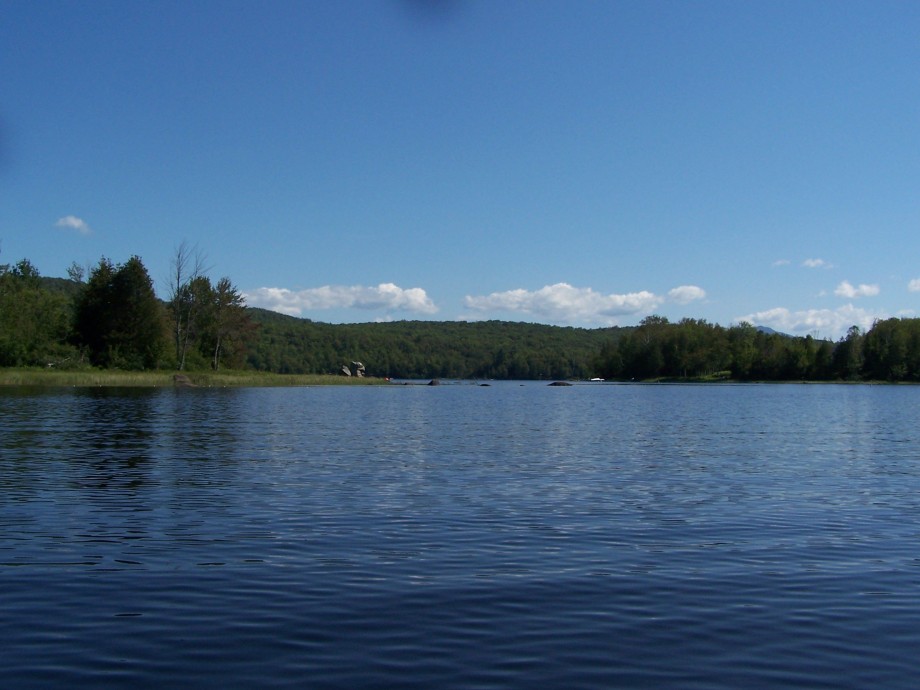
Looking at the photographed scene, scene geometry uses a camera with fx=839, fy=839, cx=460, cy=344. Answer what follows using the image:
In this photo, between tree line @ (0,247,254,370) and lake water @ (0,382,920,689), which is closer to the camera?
lake water @ (0,382,920,689)

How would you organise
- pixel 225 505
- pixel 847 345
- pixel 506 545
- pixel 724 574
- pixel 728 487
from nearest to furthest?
pixel 724 574 → pixel 506 545 → pixel 225 505 → pixel 728 487 → pixel 847 345

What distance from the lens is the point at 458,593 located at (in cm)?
1189

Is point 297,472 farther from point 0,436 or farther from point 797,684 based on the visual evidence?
point 797,684

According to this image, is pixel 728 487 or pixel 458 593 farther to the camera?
pixel 728 487

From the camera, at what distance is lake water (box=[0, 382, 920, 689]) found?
914 centimetres

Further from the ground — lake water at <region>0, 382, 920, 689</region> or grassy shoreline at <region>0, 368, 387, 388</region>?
grassy shoreline at <region>0, 368, 387, 388</region>

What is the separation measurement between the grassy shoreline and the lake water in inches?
2322

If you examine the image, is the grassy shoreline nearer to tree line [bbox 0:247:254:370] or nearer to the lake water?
tree line [bbox 0:247:254:370]

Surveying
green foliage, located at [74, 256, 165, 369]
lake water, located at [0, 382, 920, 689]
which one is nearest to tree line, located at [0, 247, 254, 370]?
green foliage, located at [74, 256, 165, 369]

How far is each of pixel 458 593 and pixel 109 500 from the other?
11.2 m

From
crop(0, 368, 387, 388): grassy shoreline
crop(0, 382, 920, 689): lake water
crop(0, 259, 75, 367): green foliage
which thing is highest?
crop(0, 259, 75, 367): green foliage

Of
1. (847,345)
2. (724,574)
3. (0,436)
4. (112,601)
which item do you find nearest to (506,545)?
(724,574)

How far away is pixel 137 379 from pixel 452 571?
86.0m

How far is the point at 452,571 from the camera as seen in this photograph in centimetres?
1320
